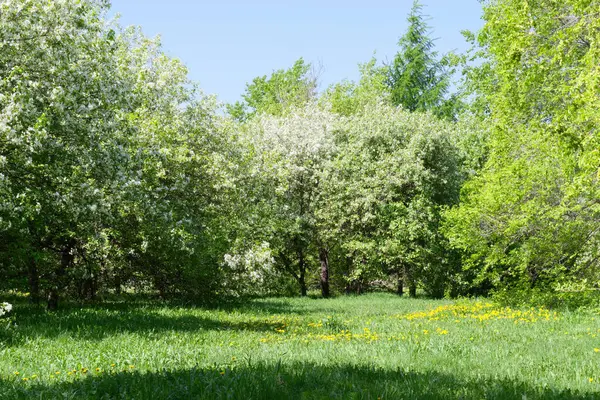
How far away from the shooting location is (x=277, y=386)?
18.1 ft

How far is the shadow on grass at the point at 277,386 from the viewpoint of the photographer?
5.11 metres

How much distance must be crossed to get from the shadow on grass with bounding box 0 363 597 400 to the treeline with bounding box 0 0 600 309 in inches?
228

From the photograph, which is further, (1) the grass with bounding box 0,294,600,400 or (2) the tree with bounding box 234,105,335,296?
(2) the tree with bounding box 234,105,335,296

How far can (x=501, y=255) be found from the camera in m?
19.4

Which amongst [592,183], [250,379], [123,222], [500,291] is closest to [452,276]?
[500,291]

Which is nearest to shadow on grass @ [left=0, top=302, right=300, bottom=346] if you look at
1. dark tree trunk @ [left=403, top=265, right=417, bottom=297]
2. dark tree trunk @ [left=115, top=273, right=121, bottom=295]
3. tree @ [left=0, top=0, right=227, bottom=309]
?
tree @ [left=0, top=0, right=227, bottom=309]

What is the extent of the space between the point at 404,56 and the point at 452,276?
111 feet

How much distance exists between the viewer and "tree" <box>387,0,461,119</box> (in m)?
56.8

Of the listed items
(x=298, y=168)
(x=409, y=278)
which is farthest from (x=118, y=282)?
(x=409, y=278)

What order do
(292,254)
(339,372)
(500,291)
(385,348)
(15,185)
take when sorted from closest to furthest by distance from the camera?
(339,372) → (385,348) → (15,185) → (500,291) → (292,254)

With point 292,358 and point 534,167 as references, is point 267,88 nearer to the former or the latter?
point 534,167

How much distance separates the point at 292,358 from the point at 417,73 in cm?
5397

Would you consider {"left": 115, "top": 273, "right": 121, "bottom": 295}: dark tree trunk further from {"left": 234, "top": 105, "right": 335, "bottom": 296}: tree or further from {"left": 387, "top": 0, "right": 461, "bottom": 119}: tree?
{"left": 387, "top": 0, "right": 461, "bottom": 119}: tree

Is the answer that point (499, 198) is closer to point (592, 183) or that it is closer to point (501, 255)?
point (501, 255)
